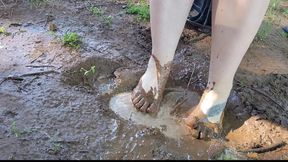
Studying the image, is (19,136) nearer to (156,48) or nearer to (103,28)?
(156,48)

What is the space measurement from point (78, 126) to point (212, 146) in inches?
23.2

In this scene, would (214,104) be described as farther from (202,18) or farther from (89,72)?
(202,18)

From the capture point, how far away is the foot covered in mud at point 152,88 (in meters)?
1.87

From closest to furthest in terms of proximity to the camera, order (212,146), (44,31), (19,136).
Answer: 1. (19,136)
2. (212,146)
3. (44,31)

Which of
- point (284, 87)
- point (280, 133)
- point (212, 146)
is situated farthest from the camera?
point (284, 87)

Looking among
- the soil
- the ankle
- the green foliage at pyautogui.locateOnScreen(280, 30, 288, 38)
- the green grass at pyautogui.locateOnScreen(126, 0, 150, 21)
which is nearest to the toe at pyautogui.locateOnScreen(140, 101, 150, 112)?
the soil

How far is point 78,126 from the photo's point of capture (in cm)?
175

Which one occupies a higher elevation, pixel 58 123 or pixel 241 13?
pixel 241 13

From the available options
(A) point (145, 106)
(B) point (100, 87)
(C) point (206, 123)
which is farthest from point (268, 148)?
A: (B) point (100, 87)

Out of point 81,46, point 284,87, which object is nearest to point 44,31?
point 81,46

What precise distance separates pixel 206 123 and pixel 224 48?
1.17ft

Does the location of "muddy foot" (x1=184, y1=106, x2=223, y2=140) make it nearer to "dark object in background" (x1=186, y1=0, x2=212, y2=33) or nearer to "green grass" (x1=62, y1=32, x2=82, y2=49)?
"green grass" (x1=62, y1=32, x2=82, y2=49)

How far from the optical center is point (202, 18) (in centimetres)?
265

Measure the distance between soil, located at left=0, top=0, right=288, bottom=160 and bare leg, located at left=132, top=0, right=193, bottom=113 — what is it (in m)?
0.14
